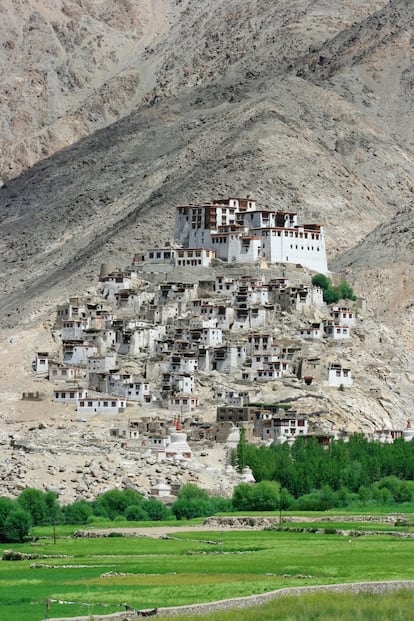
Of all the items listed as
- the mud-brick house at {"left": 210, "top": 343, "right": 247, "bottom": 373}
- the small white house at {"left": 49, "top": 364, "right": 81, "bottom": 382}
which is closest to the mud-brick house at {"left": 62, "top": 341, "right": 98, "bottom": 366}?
the small white house at {"left": 49, "top": 364, "right": 81, "bottom": 382}

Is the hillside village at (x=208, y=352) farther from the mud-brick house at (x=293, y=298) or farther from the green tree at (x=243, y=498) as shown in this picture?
the green tree at (x=243, y=498)

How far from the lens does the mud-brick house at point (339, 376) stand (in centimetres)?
11775

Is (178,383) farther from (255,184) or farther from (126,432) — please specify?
(255,184)

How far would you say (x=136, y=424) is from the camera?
359 feet

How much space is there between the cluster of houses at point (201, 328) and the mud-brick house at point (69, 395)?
58mm

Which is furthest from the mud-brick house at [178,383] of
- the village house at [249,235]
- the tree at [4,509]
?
the tree at [4,509]

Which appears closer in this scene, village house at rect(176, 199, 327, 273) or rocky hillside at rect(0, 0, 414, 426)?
village house at rect(176, 199, 327, 273)

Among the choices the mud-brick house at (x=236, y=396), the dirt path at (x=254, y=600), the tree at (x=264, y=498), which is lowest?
the dirt path at (x=254, y=600)

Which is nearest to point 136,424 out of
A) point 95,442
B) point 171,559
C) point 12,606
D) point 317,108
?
point 95,442

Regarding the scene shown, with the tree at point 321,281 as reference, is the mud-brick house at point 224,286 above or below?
below

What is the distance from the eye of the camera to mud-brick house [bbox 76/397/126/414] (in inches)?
4441

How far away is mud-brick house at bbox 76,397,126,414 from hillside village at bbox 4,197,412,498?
0.19ft

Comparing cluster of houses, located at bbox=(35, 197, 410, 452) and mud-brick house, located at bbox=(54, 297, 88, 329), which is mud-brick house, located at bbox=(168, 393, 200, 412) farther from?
mud-brick house, located at bbox=(54, 297, 88, 329)

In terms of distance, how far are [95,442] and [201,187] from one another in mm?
56298
